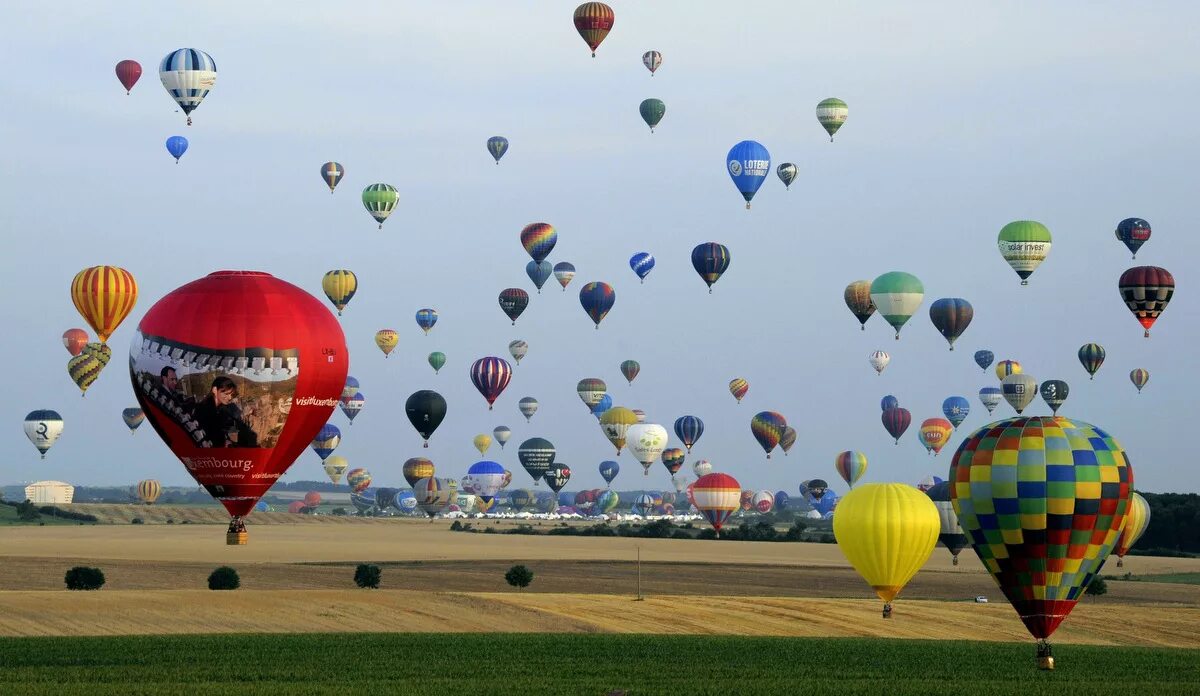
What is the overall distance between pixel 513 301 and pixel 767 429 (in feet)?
93.5

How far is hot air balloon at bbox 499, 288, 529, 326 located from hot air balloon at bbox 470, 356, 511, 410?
152 inches

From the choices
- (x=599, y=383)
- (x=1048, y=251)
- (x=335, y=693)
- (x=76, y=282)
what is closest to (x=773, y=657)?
(x=335, y=693)

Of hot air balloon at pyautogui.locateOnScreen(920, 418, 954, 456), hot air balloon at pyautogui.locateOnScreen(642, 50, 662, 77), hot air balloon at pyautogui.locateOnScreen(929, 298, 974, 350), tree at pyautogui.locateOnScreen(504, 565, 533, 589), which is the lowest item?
tree at pyautogui.locateOnScreen(504, 565, 533, 589)

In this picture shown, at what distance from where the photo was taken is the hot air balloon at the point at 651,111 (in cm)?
10469

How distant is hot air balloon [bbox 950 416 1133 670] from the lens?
40.2 metres

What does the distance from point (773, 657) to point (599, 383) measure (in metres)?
101

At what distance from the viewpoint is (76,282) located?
7619cm

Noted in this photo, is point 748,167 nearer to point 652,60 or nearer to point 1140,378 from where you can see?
point 652,60

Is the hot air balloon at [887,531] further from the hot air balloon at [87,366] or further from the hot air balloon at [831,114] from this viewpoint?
the hot air balloon at [87,366]

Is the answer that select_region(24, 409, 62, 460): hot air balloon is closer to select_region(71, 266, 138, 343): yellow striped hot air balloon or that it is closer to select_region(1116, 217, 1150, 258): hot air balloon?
select_region(71, 266, 138, 343): yellow striped hot air balloon

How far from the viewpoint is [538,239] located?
112 m

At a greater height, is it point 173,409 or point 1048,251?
point 1048,251

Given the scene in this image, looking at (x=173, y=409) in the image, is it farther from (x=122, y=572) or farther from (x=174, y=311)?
(x=122, y=572)

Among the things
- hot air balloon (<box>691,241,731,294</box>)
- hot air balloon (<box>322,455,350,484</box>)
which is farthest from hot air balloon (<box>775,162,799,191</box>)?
hot air balloon (<box>322,455,350,484</box>)
